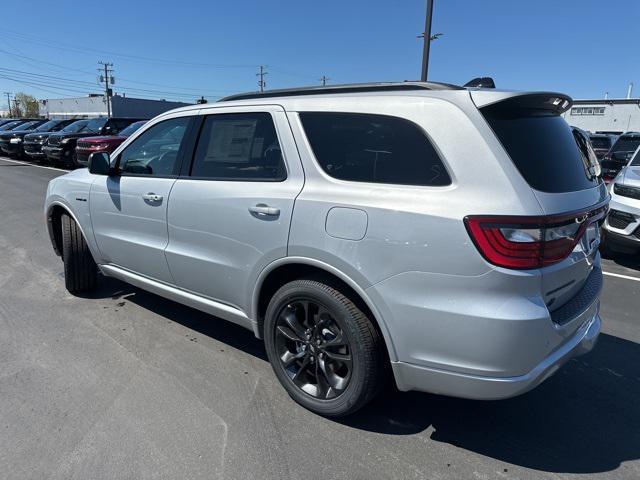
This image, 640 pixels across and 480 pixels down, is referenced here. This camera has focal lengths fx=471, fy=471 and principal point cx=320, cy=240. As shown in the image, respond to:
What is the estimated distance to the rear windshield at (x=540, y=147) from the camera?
2.26 metres

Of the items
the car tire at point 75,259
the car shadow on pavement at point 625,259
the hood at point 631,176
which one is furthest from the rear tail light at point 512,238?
the car shadow on pavement at point 625,259

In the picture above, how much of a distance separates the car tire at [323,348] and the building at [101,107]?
66.6 m

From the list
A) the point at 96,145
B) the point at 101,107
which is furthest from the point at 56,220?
the point at 101,107

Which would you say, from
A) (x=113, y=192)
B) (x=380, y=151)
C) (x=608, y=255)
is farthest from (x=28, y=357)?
(x=608, y=255)

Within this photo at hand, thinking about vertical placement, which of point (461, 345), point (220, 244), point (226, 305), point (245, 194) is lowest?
point (226, 305)

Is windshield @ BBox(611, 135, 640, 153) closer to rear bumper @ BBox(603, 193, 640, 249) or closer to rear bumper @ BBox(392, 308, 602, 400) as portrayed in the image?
rear bumper @ BBox(603, 193, 640, 249)

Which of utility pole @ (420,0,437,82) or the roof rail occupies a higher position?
utility pole @ (420,0,437,82)

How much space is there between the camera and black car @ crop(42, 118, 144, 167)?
52.0 feet

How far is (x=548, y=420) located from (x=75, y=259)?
4256mm

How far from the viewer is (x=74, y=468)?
7.80ft

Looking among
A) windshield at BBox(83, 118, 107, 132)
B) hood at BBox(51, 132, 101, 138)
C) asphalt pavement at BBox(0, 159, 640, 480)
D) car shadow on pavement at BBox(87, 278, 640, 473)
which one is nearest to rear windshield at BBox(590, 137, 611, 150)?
asphalt pavement at BBox(0, 159, 640, 480)

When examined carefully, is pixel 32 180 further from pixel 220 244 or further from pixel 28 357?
pixel 220 244

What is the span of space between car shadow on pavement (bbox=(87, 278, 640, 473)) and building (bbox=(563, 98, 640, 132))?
48386mm

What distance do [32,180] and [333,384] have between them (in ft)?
46.2
